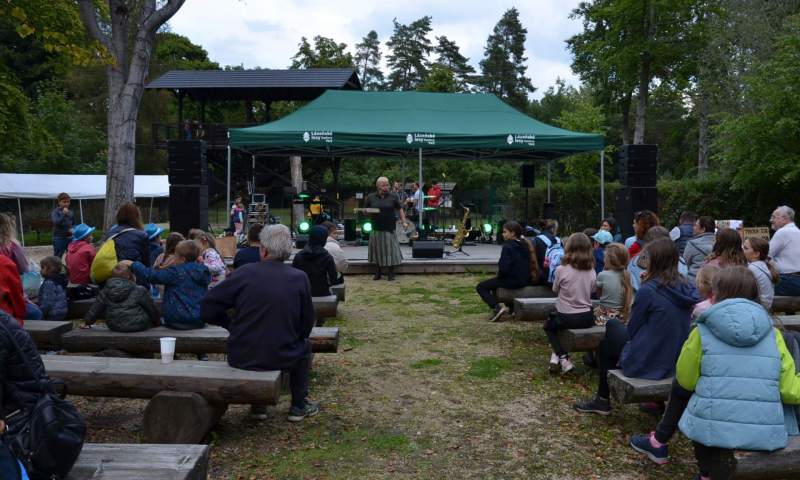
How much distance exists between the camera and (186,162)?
10391 mm

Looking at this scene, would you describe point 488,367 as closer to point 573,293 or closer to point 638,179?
point 573,293

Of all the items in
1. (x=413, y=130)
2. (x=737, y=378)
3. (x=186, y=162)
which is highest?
(x=413, y=130)

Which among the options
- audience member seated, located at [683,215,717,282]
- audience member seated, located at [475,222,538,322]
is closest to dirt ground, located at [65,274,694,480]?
audience member seated, located at [475,222,538,322]

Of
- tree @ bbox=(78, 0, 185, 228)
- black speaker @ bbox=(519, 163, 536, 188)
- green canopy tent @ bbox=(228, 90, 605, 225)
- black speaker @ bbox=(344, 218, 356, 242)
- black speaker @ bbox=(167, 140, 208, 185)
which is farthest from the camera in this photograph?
black speaker @ bbox=(519, 163, 536, 188)

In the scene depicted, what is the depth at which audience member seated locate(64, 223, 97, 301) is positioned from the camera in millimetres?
6305

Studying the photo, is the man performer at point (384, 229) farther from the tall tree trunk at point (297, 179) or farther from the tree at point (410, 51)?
the tree at point (410, 51)

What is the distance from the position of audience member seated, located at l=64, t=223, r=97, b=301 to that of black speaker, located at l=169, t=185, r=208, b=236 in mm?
3974

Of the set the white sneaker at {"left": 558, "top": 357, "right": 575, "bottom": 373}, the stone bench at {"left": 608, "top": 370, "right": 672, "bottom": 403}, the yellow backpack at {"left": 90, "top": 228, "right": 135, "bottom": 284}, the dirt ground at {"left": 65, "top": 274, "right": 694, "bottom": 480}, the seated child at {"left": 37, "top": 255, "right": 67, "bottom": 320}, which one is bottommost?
the dirt ground at {"left": 65, "top": 274, "right": 694, "bottom": 480}

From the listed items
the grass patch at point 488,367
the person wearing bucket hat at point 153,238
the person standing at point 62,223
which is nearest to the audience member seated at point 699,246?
the grass patch at point 488,367

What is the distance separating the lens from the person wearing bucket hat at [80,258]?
20.7 feet

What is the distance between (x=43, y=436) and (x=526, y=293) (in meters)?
5.49

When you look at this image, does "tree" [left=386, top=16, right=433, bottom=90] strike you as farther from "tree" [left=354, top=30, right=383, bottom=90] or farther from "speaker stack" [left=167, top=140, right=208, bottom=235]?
"speaker stack" [left=167, top=140, right=208, bottom=235]

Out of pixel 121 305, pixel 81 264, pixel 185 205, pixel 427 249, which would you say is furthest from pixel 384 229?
pixel 121 305

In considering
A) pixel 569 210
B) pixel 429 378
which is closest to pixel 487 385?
pixel 429 378
